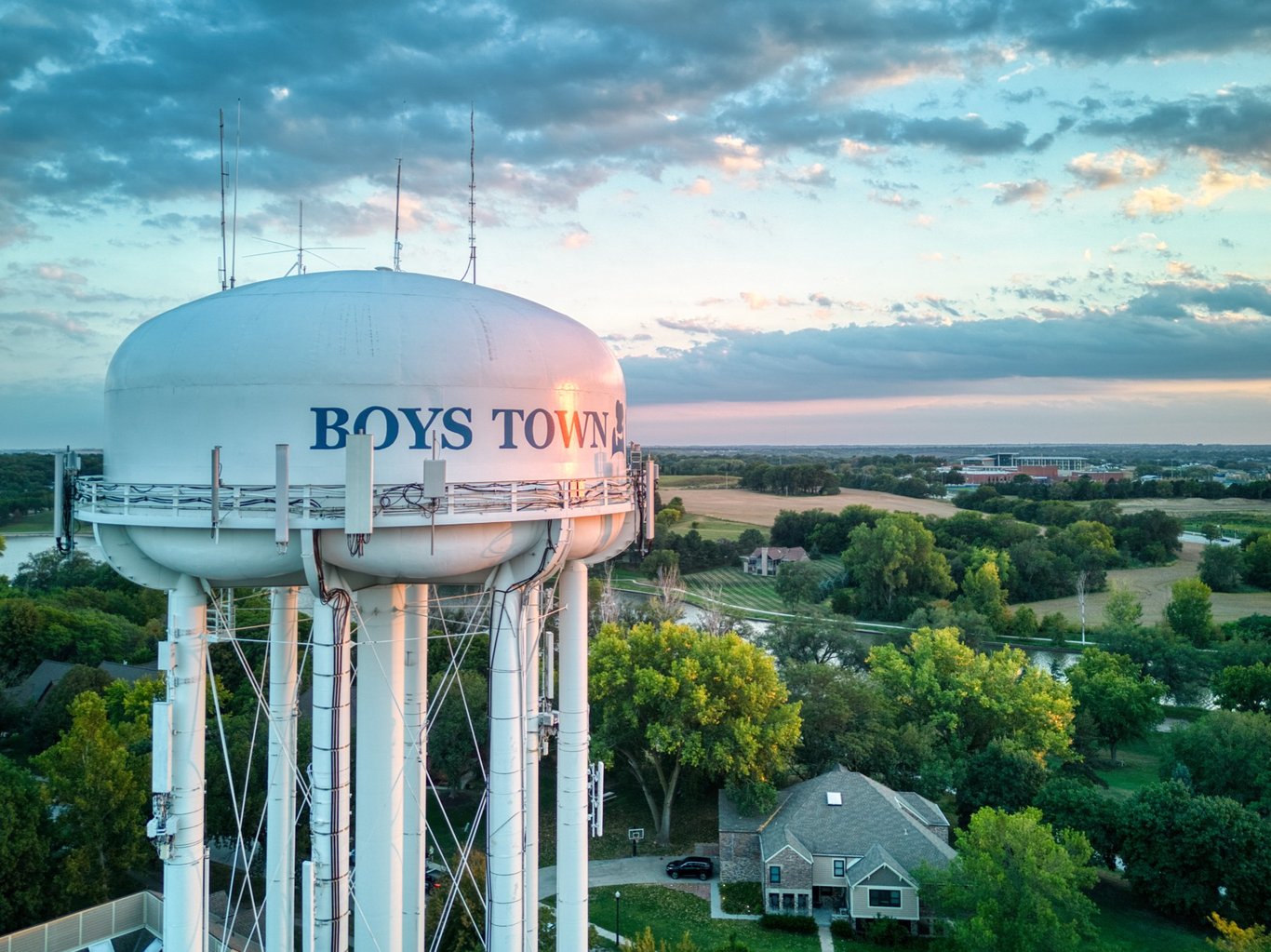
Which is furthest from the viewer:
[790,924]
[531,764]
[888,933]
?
[790,924]

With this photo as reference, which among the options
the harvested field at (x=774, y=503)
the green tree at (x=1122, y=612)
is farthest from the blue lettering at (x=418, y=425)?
the harvested field at (x=774, y=503)

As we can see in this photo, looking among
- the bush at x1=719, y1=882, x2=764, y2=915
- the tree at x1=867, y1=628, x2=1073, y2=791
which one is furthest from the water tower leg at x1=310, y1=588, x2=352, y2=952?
the tree at x1=867, y1=628, x2=1073, y2=791

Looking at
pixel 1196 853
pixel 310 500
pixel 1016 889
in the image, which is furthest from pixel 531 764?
pixel 1196 853

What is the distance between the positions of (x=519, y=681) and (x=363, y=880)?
15.4 ft

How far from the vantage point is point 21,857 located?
2388 cm

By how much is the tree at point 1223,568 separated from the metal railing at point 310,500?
75939 mm

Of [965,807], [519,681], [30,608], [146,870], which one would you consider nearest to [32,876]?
[146,870]

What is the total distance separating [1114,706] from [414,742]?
34.5m

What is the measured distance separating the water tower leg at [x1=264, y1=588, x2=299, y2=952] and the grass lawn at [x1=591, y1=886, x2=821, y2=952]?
12213 mm

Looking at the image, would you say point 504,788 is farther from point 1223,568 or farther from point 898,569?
point 1223,568

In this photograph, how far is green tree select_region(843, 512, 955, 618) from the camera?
232 feet

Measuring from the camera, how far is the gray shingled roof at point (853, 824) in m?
27.5

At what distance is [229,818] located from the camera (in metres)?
28.7

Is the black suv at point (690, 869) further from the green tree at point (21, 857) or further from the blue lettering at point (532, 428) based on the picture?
the blue lettering at point (532, 428)
